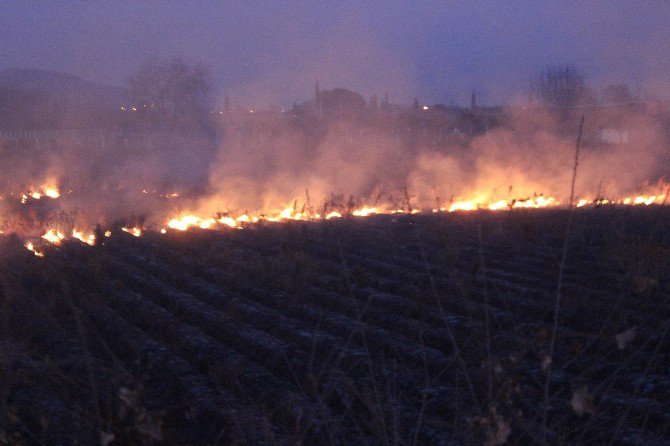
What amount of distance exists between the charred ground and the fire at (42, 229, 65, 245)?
1.47 m

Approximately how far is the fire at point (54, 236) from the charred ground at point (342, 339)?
Result: 1.47 meters

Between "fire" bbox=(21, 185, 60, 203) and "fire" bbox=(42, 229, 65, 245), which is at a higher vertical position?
"fire" bbox=(21, 185, 60, 203)

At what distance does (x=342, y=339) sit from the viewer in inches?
195

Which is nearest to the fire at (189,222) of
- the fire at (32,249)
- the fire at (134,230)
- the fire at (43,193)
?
the fire at (134,230)

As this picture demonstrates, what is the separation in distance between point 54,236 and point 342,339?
762cm

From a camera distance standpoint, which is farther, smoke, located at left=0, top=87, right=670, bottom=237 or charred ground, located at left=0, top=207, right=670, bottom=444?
smoke, located at left=0, top=87, right=670, bottom=237

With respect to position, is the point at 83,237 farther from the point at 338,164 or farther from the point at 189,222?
the point at 338,164

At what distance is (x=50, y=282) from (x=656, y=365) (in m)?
5.71

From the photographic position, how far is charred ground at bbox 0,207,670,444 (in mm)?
3414

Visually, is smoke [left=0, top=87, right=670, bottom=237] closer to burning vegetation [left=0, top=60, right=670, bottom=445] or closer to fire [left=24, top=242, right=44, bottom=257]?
burning vegetation [left=0, top=60, right=670, bottom=445]

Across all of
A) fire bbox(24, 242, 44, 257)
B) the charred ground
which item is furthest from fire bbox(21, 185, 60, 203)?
the charred ground

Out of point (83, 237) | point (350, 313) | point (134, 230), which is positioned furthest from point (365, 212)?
point (350, 313)

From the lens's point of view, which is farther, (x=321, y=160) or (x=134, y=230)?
(x=321, y=160)

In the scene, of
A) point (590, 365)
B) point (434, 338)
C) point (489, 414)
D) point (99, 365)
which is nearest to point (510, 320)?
point (434, 338)
